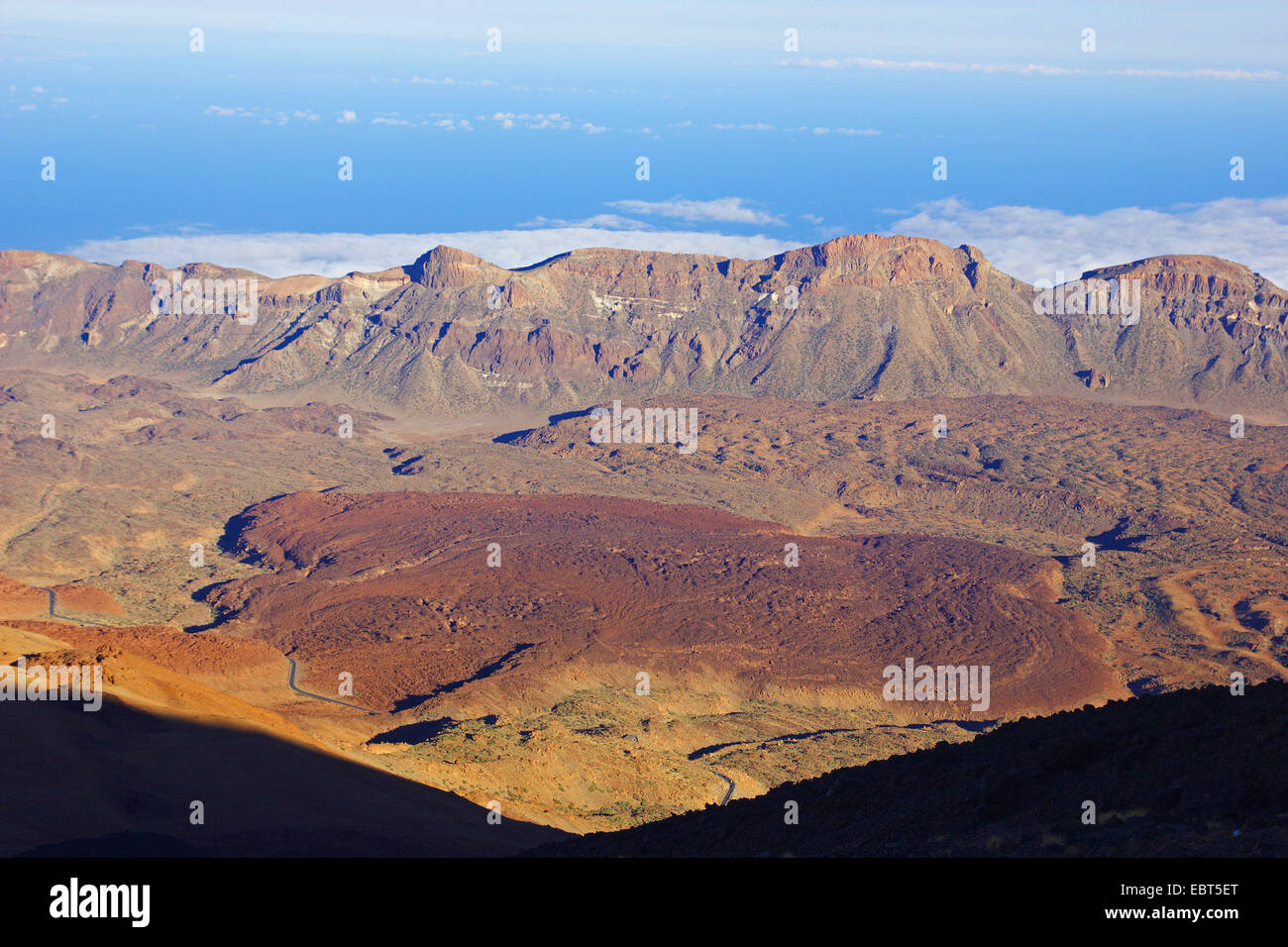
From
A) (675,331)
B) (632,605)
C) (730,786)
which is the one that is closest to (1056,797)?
(730,786)

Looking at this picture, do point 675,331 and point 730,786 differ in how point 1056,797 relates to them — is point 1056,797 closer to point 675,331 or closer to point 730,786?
point 730,786

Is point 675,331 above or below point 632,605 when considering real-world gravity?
above

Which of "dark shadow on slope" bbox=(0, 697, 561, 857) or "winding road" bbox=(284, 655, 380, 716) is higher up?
"dark shadow on slope" bbox=(0, 697, 561, 857)

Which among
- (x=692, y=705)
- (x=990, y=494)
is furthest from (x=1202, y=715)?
(x=990, y=494)

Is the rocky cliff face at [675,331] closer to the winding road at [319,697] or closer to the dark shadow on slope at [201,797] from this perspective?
the winding road at [319,697]

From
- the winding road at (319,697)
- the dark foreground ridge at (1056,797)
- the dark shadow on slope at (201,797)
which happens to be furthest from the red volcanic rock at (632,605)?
the dark foreground ridge at (1056,797)

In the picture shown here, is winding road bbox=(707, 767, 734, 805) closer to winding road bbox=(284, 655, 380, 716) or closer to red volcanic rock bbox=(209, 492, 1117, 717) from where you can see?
red volcanic rock bbox=(209, 492, 1117, 717)

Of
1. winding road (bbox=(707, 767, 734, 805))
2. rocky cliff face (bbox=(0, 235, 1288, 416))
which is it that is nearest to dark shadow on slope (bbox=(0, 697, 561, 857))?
winding road (bbox=(707, 767, 734, 805))
